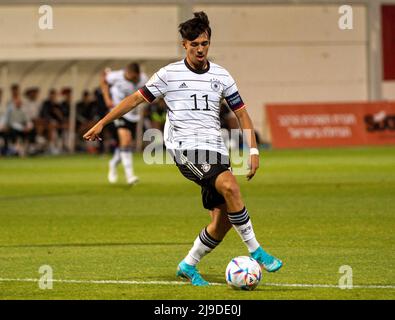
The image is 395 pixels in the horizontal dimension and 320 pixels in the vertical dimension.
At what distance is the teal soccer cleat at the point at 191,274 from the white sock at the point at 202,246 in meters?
0.05

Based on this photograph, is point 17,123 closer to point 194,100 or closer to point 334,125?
point 334,125

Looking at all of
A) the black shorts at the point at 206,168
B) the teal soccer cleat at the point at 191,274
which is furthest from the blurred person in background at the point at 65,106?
the black shorts at the point at 206,168

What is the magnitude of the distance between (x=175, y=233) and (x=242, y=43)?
29954mm

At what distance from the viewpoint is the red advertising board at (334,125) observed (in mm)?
38875

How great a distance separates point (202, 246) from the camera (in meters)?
10.4

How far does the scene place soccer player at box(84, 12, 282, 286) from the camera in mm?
10180

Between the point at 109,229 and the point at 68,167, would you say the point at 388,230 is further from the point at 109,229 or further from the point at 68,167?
the point at 68,167

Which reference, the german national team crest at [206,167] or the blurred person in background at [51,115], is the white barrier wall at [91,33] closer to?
the blurred person in background at [51,115]

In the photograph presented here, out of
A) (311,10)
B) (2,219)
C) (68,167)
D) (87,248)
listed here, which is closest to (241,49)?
(311,10)

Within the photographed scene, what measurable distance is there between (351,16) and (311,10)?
1.61 metres

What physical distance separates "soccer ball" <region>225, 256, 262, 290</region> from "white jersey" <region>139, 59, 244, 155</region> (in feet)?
3.62

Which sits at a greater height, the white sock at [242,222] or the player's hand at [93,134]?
the player's hand at [93,134]

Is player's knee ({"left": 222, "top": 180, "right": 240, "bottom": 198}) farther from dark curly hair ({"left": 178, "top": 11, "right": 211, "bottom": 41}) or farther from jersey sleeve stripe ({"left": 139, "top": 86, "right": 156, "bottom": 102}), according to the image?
dark curly hair ({"left": 178, "top": 11, "right": 211, "bottom": 41})

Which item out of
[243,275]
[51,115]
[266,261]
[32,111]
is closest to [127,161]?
[266,261]
